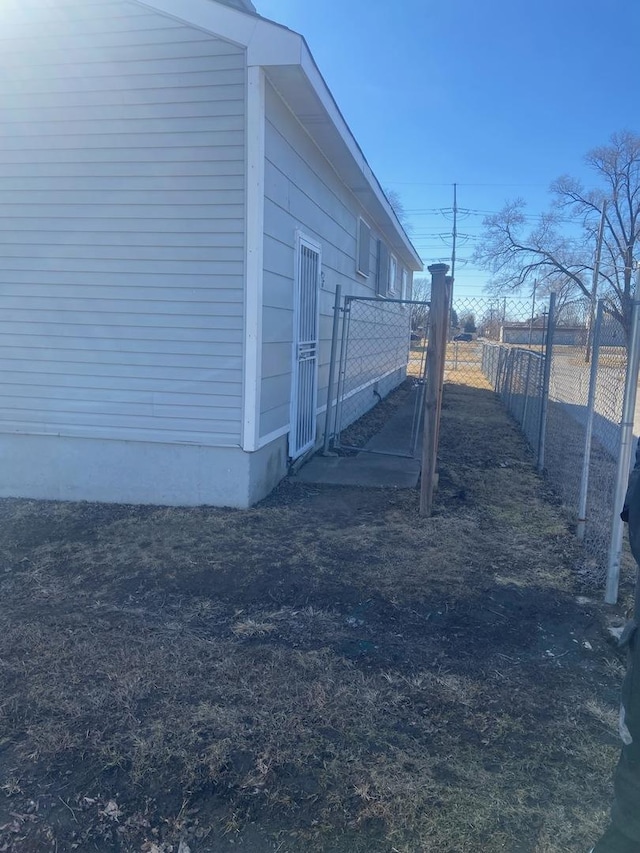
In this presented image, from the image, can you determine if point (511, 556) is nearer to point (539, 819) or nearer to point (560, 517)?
point (560, 517)

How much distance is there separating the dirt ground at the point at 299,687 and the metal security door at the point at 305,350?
187cm

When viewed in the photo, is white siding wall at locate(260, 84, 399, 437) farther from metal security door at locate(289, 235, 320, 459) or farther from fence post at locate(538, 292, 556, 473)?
fence post at locate(538, 292, 556, 473)

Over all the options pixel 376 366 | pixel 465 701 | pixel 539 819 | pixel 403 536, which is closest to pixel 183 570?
pixel 403 536

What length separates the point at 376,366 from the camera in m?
13.1

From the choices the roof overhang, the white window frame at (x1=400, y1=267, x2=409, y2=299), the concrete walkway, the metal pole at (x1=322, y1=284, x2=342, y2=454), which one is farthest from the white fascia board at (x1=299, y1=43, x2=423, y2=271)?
the white window frame at (x1=400, y1=267, x2=409, y2=299)

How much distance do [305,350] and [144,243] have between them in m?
2.31

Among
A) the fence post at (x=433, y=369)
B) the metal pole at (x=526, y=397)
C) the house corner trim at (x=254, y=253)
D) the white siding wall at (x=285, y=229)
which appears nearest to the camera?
the house corner trim at (x=254, y=253)

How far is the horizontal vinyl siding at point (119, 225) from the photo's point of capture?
5.36 meters

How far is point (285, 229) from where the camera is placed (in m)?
6.29

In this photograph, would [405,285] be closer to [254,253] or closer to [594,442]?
[594,442]

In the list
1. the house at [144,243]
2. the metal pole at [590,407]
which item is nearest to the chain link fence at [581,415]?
the metal pole at [590,407]

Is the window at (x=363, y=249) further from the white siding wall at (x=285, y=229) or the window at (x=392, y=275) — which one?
the window at (x=392, y=275)

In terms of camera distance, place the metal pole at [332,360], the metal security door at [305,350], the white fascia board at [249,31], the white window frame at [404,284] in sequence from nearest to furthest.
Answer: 1. the white fascia board at [249,31]
2. the metal security door at [305,350]
3. the metal pole at [332,360]
4. the white window frame at [404,284]

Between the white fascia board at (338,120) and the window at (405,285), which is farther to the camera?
the window at (405,285)
